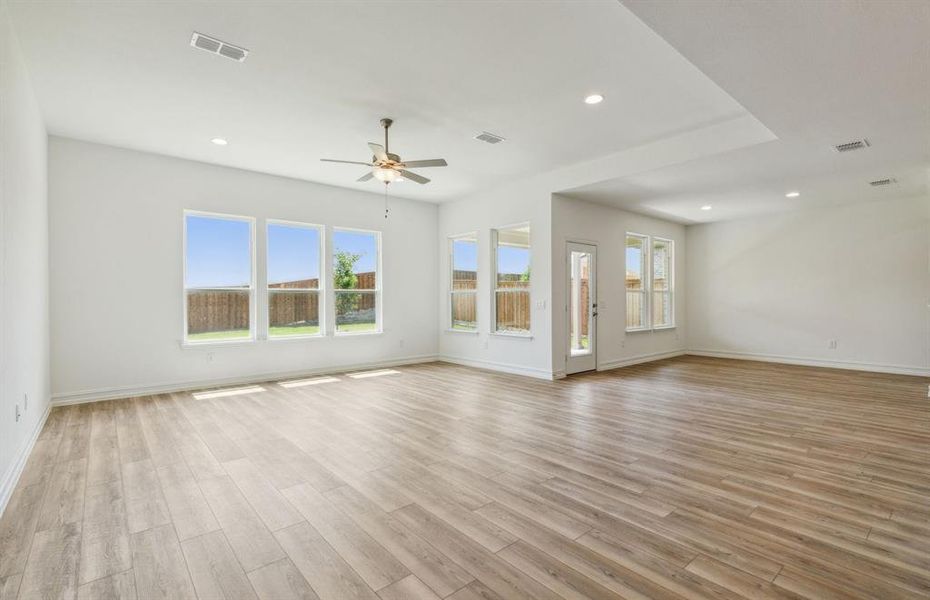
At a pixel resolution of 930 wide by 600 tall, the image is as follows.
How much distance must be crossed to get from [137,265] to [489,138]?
4.60 m

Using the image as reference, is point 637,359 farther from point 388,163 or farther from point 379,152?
point 379,152

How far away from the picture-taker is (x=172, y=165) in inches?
225

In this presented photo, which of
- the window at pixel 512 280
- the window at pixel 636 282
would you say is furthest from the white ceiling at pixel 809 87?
the window at pixel 636 282

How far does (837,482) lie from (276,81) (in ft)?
16.6

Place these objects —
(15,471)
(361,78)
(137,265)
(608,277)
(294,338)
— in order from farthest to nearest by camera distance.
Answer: (608,277)
(294,338)
(137,265)
(361,78)
(15,471)

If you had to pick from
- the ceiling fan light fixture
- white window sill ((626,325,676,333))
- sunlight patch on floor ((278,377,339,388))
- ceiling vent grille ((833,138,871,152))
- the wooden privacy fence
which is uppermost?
ceiling vent grille ((833,138,871,152))

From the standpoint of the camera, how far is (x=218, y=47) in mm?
3188

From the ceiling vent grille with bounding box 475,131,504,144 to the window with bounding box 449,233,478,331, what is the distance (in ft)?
8.75

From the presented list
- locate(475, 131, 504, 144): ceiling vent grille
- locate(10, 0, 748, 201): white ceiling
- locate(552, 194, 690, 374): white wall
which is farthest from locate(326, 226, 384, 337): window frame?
locate(475, 131, 504, 144): ceiling vent grille

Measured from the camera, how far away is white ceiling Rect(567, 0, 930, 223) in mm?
2498

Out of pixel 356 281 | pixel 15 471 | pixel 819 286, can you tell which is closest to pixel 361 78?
pixel 15 471

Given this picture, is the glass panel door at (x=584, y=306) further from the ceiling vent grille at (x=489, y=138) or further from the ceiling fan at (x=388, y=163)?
the ceiling fan at (x=388, y=163)

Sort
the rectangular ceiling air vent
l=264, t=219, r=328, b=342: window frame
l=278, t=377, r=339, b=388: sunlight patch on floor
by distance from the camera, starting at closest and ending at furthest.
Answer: the rectangular ceiling air vent
l=278, t=377, r=339, b=388: sunlight patch on floor
l=264, t=219, r=328, b=342: window frame

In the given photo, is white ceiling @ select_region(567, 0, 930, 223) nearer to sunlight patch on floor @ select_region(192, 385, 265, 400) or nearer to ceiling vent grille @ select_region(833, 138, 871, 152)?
ceiling vent grille @ select_region(833, 138, 871, 152)
